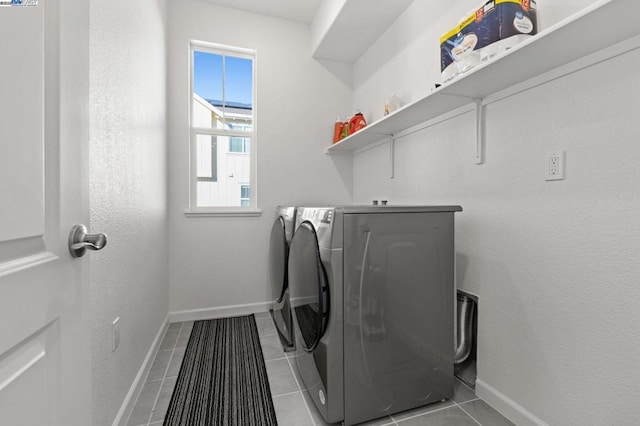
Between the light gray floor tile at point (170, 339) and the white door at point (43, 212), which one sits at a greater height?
the white door at point (43, 212)

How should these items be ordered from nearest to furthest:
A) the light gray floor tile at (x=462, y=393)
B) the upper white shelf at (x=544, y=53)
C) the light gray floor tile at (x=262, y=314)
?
the upper white shelf at (x=544, y=53), the light gray floor tile at (x=462, y=393), the light gray floor tile at (x=262, y=314)

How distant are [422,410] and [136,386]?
1470 mm

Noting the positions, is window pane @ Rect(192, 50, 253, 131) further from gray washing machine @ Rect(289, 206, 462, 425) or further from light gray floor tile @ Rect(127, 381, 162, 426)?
light gray floor tile @ Rect(127, 381, 162, 426)

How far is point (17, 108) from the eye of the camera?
47cm

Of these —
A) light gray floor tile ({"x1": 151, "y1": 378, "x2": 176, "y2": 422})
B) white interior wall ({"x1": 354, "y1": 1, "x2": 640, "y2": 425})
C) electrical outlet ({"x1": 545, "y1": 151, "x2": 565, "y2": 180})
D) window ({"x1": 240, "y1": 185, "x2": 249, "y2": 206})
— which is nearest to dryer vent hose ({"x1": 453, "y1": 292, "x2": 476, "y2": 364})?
white interior wall ({"x1": 354, "y1": 1, "x2": 640, "y2": 425})

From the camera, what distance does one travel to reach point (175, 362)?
72.6 inches

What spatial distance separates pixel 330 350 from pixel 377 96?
2175mm

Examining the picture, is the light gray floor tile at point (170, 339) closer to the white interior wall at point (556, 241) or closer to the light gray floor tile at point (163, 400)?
the light gray floor tile at point (163, 400)

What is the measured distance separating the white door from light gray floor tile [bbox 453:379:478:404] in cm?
160

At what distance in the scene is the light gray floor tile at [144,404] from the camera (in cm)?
A: 135

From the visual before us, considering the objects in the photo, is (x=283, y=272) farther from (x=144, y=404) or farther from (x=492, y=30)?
(x=492, y=30)

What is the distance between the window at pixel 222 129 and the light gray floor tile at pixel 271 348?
1.18 metres

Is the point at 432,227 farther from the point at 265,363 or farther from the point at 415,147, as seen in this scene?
the point at 265,363

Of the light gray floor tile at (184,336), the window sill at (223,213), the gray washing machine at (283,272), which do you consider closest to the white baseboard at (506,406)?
the gray washing machine at (283,272)
